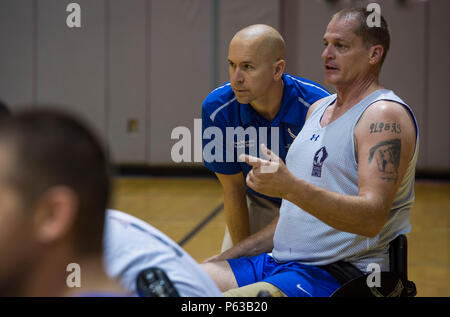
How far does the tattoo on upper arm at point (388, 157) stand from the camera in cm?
174

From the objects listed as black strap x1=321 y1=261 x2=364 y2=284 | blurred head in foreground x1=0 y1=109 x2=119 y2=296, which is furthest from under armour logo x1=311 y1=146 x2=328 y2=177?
blurred head in foreground x1=0 y1=109 x2=119 y2=296

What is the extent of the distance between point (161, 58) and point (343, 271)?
7.38m

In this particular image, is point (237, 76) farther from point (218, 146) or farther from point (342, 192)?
point (342, 192)

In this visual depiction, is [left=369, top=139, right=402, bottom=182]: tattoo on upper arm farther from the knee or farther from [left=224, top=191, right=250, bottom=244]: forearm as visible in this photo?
[left=224, top=191, right=250, bottom=244]: forearm

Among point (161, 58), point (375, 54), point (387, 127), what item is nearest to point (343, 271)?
point (387, 127)

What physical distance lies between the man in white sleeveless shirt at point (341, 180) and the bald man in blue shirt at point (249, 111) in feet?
1.94

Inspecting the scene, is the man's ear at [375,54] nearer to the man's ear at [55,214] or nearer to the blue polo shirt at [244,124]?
the blue polo shirt at [244,124]

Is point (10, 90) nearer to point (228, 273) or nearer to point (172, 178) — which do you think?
point (172, 178)

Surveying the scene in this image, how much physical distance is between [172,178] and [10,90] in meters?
3.21

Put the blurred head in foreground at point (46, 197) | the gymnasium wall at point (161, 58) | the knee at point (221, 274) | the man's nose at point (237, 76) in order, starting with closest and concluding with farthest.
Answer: the blurred head in foreground at point (46, 197), the knee at point (221, 274), the man's nose at point (237, 76), the gymnasium wall at point (161, 58)

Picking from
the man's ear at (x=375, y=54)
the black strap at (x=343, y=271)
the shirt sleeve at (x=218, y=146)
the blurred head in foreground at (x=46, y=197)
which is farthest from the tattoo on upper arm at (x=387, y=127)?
the shirt sleeve at (x=218, y=146)

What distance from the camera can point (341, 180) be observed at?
6.17 feet

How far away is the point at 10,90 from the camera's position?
9.15m

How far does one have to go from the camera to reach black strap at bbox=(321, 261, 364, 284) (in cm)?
188
